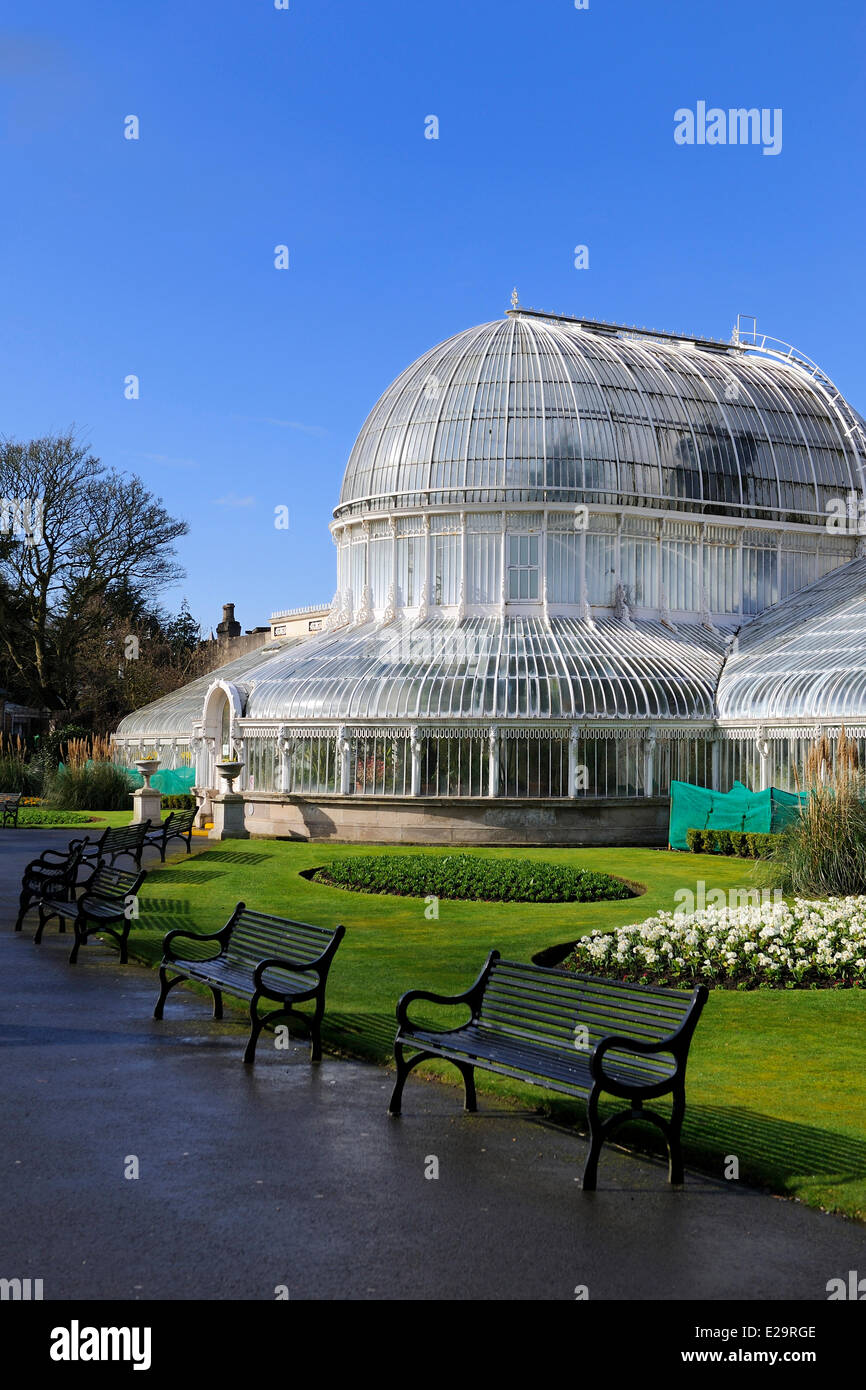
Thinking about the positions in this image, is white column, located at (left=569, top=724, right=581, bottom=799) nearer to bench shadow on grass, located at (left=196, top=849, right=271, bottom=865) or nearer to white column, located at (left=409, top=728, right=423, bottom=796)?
white column, located at (left=409, top=728, right=423, bottom=796)

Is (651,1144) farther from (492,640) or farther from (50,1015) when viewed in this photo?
(492,640)

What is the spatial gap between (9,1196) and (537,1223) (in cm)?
276

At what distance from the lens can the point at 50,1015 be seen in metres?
11.4

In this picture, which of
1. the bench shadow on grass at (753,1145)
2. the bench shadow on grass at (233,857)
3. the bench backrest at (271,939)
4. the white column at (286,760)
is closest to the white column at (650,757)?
the white column at (286,760)

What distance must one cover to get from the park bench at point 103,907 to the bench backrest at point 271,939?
234cm

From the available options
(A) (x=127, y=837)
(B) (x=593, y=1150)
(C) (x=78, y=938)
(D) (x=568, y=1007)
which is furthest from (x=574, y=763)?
(B) (x=593, y=1150)

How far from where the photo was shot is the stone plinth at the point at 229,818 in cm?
3112

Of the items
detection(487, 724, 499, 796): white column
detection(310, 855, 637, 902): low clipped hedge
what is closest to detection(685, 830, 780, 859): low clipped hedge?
detection(487, 724, 499, 796): white column

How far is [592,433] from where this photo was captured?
35312 mm

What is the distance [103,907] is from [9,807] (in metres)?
23.7

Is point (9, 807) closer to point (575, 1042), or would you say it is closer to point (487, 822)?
point (487, 822)

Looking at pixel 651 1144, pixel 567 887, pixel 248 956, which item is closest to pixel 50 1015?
pixel 248 956

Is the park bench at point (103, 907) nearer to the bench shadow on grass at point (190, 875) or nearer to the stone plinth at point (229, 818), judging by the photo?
the bench shadow on grass at point (190, 875)

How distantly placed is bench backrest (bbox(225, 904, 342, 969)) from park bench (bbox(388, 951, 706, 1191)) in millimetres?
1651
